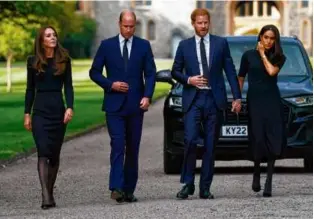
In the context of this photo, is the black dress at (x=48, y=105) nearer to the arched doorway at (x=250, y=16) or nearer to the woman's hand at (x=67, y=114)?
the woman's hand at (x=67, y=114)

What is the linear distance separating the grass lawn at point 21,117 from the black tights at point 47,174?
278 inches

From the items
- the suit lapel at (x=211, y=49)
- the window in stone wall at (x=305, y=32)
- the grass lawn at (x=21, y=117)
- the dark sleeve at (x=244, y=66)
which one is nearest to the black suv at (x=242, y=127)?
the dark sleeve at (x=244, y=66)

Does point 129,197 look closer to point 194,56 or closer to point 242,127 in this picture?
point 194,56

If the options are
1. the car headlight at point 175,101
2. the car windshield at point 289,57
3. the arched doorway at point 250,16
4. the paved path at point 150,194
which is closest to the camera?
the paved path at point 150,194

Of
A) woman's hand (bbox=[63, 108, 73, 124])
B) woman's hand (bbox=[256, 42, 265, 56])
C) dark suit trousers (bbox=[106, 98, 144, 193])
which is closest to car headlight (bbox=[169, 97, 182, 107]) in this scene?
woman's hand (bbox=[256, 42, 265, 56])

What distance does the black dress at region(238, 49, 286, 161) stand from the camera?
13047mm

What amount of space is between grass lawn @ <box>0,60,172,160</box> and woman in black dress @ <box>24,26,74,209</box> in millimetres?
7097

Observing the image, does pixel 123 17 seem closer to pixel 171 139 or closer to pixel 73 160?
pixel 171 139

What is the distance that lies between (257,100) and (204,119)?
70 centimetres

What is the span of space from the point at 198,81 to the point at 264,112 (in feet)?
3.08

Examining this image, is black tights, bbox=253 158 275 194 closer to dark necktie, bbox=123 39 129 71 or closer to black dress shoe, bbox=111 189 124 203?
black dress shoe, bbox=111 189 124 203

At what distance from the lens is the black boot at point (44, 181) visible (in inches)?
459

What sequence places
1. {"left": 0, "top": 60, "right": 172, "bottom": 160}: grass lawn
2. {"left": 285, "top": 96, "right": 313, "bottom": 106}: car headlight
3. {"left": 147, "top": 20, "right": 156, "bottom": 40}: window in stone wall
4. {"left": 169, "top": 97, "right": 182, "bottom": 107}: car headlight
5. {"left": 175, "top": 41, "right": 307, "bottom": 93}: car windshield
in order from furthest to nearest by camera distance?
{"left": 147, "top": 20, "right": 156, "bottom": 40}: window in stone wall → {"left": 0, "top": 60, "right": 172, "bottom": 160}: grass lawn → {"left": 175, "top": 41, "right": 307, "bottom": 93}: car windshield → {"left": 169, "top": 97, "right": 182, "bottom": 107}: car headlight → {"left": 285, "top": 96, "right": 313, "bottom": 106}: car headlight

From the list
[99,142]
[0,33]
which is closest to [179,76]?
[99,142]
